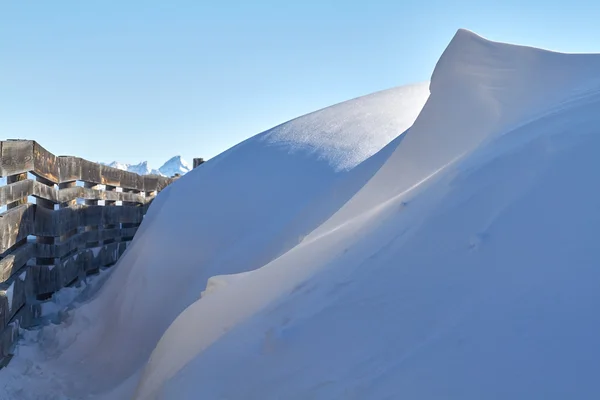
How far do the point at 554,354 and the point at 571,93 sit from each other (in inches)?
81.7

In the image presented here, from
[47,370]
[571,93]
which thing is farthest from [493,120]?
[47,370]

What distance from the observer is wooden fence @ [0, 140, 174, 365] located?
475cm

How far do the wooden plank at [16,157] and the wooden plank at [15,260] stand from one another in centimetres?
63

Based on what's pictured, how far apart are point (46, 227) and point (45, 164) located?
A: 1.96ft

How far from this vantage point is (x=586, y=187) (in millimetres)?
2412

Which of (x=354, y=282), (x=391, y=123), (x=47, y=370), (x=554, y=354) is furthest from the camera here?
(x=391, y=123)

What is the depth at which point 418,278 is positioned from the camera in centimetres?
242

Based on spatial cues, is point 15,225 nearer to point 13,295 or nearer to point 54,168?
point 13,295

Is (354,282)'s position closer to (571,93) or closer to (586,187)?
(586,187)

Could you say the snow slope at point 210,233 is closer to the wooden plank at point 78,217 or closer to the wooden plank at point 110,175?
the wooden plank at point 78,217

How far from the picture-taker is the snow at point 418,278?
6.48 ft

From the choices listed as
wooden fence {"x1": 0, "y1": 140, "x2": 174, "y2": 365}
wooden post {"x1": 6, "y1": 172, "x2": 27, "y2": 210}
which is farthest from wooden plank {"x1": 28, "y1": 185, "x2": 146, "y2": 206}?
wooden post {"x1": 6, "y1": 172, "x2": 27, "y2": 210}

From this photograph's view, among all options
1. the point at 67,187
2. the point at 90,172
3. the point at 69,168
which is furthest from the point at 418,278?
the point at 90,172

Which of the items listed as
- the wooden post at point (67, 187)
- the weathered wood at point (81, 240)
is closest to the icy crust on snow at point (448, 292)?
the weathered wood at point (81, 240)
